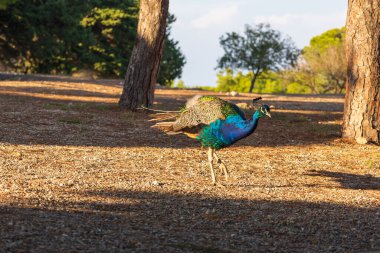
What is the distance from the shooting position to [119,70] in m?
56.3

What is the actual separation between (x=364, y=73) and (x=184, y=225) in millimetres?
9999

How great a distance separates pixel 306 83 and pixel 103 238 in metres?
62.1

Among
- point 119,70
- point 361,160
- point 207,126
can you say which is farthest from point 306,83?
point 207,126

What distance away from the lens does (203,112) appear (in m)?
11.2

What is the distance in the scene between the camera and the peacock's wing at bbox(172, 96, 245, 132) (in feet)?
36.0

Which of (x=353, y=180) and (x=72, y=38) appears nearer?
(x=353, y=180)

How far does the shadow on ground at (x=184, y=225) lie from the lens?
24.5ft

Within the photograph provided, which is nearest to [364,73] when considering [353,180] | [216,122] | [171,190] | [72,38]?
[353,180]

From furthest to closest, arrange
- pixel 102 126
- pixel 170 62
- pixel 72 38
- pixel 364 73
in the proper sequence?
pixel 170 62, pixel 72 38, pixel 102 126, pixel 364 73

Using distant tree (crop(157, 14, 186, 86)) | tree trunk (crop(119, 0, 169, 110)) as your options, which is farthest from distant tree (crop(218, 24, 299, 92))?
tree trunk (crop(119, 0, 169, 110))

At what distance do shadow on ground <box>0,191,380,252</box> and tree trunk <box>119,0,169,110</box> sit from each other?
11.3 metres

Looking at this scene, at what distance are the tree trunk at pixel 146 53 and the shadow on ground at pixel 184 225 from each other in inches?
446

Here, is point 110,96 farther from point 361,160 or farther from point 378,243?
point 378,243

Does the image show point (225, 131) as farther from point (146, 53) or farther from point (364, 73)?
point (146, 53)
